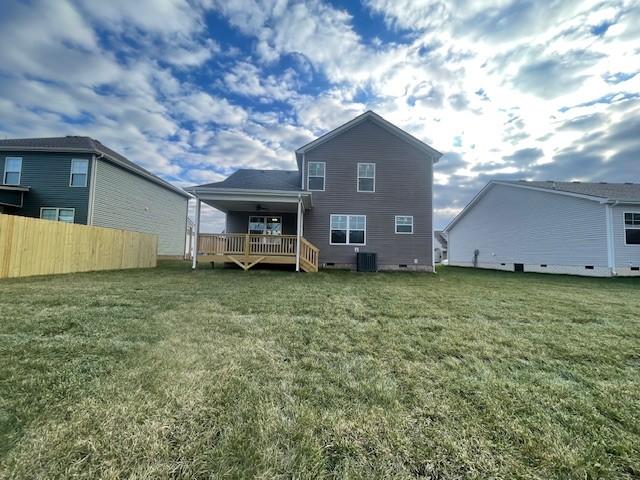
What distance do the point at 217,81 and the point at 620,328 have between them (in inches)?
604

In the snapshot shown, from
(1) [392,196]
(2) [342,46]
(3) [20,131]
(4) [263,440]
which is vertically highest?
(2) [342,46]

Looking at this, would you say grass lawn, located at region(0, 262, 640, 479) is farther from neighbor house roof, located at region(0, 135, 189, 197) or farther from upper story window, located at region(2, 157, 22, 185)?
upper story window, located at region(2, 157, 22, 185)

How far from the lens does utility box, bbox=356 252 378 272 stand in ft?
43.7

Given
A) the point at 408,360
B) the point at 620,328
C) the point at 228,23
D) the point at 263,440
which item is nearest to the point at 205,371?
the point at 263,440

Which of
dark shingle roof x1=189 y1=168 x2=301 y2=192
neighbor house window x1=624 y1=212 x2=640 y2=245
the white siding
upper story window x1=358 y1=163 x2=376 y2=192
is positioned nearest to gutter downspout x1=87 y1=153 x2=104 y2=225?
dark shingle roof x1=189 y1=168 x2=301 y2=192

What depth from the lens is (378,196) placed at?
14.3 metres

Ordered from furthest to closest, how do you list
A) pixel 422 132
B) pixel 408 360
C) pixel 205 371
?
pixel 422 132, pixel 408 360, pixel 205 371

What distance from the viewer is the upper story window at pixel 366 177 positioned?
14.3 m

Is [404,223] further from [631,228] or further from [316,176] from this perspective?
[631,228]

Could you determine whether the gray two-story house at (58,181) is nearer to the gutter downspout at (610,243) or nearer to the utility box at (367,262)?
the utility box at (367,262)

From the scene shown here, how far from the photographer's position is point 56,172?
1427cm

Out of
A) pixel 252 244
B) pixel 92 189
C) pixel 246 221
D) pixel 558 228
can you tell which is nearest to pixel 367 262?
pixel 252 244

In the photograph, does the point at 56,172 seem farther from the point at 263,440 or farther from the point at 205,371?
the point at 263,440

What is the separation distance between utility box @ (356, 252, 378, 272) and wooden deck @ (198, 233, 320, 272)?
7.82ft
